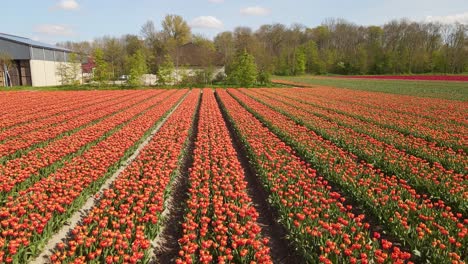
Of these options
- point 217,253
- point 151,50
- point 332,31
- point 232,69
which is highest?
point 332,31

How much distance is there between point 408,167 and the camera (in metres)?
8.81

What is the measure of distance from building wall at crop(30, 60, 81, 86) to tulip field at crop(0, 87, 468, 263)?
159 ft

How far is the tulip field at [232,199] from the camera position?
4.85 metres

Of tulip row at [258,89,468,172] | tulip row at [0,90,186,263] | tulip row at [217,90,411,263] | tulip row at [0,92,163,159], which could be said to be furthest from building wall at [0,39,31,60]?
tulip row at [217,90,411,263]

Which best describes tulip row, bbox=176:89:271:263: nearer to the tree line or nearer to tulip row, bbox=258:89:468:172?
tulip row, bbox=258:89:468:172

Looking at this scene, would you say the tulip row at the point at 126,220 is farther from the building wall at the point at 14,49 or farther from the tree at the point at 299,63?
the tree at the point at 299,63

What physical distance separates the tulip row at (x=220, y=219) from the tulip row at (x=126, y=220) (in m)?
0.64

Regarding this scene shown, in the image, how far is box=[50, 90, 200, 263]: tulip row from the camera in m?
4.59

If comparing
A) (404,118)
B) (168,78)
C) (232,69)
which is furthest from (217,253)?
(232,69)

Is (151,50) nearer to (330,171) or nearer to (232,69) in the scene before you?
(232,69)

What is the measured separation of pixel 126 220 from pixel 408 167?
7476 millimetres

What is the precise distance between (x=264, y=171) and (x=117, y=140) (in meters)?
6.04

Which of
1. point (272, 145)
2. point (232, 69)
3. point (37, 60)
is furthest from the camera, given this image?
point (232, 69)

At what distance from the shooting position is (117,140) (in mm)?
11531
